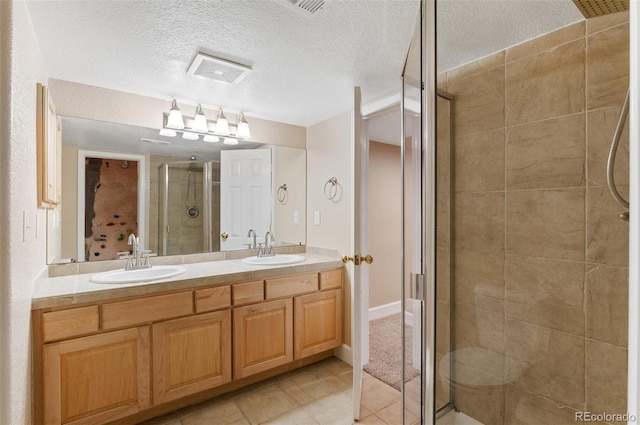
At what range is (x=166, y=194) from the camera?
Result: 232 centimetres

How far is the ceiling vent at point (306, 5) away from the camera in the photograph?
127 centimetres

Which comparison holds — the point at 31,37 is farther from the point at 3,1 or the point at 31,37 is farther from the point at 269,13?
the point at 269,13

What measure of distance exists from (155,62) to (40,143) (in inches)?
28.9

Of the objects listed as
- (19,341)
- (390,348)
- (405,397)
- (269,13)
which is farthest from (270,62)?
(390,348)

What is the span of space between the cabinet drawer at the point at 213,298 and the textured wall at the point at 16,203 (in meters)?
0.78

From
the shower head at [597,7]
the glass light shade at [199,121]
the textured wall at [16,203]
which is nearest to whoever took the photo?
the textured wall at [16,203]

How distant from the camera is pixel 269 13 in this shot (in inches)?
52.9

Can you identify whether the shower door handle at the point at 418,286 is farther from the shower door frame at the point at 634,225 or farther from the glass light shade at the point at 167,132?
the glass light shade at the point at 167,132

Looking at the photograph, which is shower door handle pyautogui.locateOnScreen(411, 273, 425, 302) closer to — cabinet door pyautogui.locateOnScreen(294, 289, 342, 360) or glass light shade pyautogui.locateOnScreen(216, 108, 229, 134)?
cabinet door pyautogui.locateOnScreen(294, 289, 342, 360)

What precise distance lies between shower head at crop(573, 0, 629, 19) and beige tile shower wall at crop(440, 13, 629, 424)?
50 millimetres

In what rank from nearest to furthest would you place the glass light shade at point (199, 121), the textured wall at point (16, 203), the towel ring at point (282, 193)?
→ the textured wall at point (16, 203) < the glass light shade at point (199, 121) < the towel ring at point (282, 193)

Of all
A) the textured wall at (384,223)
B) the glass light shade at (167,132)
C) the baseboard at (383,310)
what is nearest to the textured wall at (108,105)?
the glass light shade at (167,132)

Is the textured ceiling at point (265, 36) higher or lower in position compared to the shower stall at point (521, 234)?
higher

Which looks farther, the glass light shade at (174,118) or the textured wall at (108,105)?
the glass light shade at (174,118)
